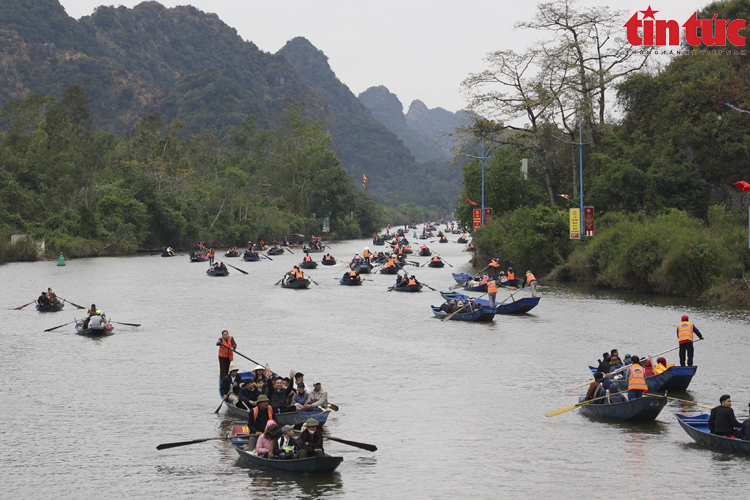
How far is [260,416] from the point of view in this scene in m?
18.4

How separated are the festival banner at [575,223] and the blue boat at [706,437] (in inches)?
1385

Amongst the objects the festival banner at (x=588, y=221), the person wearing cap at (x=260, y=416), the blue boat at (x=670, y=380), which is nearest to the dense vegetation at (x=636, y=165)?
the festival banner at (x=588, y=221)

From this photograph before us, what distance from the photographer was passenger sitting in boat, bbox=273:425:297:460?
671 inches

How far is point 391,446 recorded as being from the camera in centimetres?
1939

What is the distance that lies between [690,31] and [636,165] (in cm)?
1252

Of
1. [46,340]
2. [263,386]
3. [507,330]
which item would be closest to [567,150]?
[507,330]

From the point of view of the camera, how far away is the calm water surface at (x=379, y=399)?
16969 mm

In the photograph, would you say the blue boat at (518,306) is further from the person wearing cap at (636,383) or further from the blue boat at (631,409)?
the person wearing cap at (636,383)

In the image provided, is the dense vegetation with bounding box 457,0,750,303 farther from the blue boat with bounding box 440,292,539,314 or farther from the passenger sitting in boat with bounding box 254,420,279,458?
the passenger sitting in boat with bounding box 254,420,279,458

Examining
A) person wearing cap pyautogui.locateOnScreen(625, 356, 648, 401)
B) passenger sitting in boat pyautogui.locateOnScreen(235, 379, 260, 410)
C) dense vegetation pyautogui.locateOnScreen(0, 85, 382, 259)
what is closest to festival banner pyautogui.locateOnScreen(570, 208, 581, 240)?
person wearing cap pyautogui.locateOnScreen(625, 356, 648, 401)

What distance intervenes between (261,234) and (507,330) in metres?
88.4

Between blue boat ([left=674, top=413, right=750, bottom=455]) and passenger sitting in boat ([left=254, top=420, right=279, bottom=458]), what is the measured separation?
9.61 metres

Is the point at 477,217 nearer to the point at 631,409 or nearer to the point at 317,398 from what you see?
the point at 631,409

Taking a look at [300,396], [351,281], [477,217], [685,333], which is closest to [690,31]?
[477,217]
